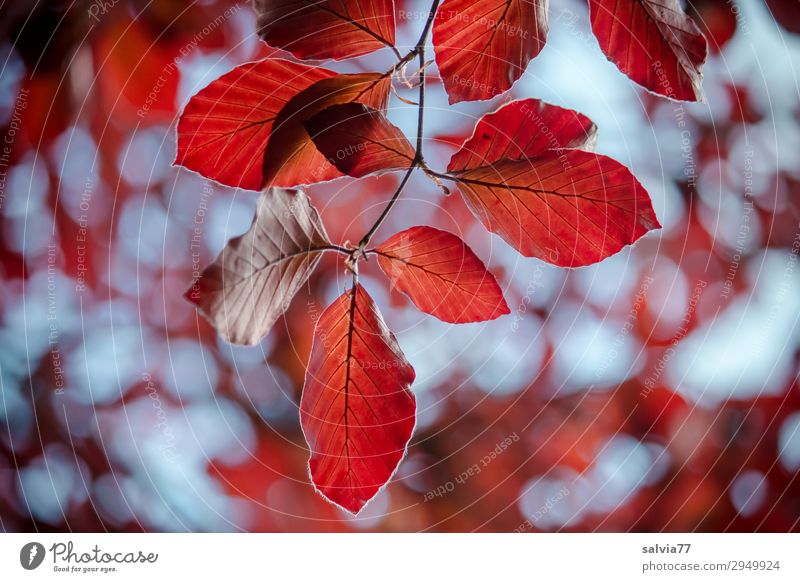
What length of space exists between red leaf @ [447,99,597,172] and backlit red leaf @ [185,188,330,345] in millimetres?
62

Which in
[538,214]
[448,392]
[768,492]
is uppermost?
[538,214]

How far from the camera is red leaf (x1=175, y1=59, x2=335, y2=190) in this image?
0.73 feet

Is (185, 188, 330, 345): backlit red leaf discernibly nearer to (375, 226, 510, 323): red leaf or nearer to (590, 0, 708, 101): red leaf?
(375, 226, 510, 323): red leaf

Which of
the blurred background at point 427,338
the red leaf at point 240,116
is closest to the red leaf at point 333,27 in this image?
the red leaf at point 240,116

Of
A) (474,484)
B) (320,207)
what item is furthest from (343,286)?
(474,484)

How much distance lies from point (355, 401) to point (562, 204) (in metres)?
0.11

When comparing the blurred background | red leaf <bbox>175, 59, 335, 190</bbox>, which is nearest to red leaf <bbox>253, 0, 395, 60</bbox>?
red leaf <bbox>175, 59, 335, 190</bbox>

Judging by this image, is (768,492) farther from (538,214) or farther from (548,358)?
(538,214)

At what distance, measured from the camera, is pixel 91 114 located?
1.12 ft

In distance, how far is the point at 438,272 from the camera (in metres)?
0.23

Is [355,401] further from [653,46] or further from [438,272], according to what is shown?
[653,46]

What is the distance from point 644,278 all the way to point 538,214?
0.17 m

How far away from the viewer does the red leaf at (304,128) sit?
21cm

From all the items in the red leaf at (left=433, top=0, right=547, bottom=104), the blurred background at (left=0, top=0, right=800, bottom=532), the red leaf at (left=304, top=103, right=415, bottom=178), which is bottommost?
the blurred background at (left=0, top=0, right=800, bottom=532)
